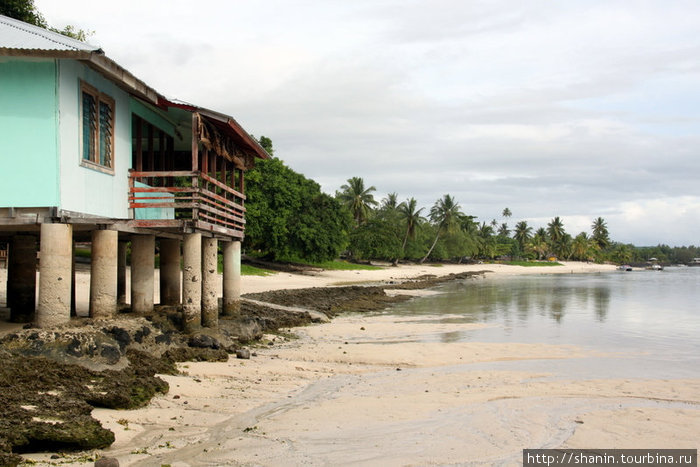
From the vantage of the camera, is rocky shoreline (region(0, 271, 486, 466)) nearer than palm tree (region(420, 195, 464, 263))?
Yes

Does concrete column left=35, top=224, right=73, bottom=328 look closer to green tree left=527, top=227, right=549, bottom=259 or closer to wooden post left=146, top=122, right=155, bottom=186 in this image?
wooden post left=146, top=122, right=155, bottom=186

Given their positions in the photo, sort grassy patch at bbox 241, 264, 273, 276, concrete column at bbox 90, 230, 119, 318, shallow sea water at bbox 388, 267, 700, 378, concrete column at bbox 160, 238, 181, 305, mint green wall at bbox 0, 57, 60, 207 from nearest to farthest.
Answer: mint green wall at bbox 0, 57, 60, 207 → concrete column at bbox 90, 230, 119, 318 → shallow sea water at bbox 388, 267, 700, 378 → concrete column at bbox 160, 238, 181, 305 → grassy patch at bbox 241, 264, 273, 276

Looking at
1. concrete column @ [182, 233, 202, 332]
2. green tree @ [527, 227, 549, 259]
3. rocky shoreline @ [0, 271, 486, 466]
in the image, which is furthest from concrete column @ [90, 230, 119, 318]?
green tree @ [527, 227, 549, 259]

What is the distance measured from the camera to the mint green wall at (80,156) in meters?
11.6

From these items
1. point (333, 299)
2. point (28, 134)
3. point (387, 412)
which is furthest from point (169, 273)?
point (333, 299)

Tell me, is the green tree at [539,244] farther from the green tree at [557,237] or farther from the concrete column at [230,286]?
the concrete column at [230,286]

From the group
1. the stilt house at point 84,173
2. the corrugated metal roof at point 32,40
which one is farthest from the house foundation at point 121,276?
the corrugated metal roof at point 32,40

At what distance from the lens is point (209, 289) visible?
16234mm

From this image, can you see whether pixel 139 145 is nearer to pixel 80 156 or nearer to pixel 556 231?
pixel 80 156

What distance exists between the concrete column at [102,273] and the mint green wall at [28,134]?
180 centimetres

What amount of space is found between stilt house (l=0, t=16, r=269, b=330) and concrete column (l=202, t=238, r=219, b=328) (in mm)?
27

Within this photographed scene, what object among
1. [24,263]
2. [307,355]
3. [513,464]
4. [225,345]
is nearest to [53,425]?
[513,464]

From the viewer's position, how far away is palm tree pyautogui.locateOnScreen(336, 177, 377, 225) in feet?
271

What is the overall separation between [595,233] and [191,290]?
149m
